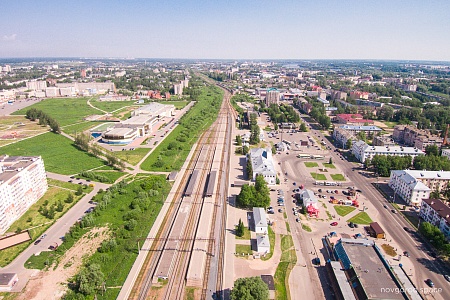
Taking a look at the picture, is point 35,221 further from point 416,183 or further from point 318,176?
point 416,183

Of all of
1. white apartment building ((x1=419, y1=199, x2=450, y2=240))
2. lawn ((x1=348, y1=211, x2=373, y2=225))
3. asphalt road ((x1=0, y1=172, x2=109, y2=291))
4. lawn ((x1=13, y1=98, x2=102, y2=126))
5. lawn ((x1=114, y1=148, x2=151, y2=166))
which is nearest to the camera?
asphalt road ((x1=0, y1=172, x2=109, y2=291))

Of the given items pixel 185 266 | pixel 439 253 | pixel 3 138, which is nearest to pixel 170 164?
pixel 185 266

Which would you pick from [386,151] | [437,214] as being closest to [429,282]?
[437,214]

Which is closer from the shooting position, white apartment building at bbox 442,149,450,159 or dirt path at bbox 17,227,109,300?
dirt path at bbox 17,227,109,300

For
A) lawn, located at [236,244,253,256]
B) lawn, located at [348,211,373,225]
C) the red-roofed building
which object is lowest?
lawn, located at [236,244,253,256]

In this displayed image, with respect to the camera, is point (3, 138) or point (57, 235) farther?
point (3, 138)

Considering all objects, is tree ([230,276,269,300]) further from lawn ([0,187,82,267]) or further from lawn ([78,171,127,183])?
lawn ([78,171,127,183])

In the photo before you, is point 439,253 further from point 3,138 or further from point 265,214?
point 3,138

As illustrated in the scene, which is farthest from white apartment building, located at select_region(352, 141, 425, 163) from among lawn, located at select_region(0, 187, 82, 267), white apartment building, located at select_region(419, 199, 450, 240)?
lawn, located at select_region(0, 187, 82, 267)
